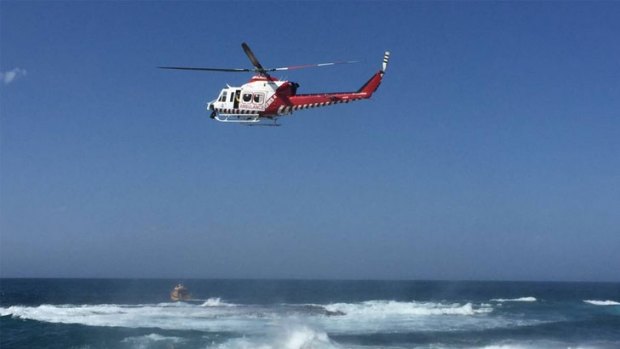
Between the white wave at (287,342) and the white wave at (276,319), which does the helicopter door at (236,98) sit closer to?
the white wave at (287,342)

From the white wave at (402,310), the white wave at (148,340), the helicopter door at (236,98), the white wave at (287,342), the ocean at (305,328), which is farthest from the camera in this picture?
the white wave at (402,310)

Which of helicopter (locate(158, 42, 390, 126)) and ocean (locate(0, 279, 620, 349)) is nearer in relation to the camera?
helicopter (locate(158, 42, 390, 126))

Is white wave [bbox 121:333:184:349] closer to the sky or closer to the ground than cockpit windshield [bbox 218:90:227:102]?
closer to the ground

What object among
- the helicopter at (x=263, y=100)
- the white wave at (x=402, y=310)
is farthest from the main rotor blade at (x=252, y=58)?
the white wave at (x=402, y=310)

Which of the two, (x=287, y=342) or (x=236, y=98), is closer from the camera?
(x=236, y=98)

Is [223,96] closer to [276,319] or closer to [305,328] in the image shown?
[305,328]

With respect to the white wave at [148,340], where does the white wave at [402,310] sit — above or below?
above

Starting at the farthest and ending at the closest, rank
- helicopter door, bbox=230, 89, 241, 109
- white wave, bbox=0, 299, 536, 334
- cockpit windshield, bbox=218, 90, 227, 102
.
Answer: white wave, bbox=0, 299, 536, 334
cockpit windshield, bbox=218, 90, 227, 102
helicopter door, bbox=230, 89, 241, 109

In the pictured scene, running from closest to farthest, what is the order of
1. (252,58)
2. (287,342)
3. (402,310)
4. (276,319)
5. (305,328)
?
(252,58), (287,342), (305,328), (276,319), (402,310)

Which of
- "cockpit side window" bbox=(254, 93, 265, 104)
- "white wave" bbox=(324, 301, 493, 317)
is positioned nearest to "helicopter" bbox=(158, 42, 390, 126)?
"cockpit side window" bbox=(254, 93, 265, 104)

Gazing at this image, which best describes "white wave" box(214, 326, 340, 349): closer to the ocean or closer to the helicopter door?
the ocean

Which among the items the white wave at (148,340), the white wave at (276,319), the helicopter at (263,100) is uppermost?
the helicopter at (263,100)

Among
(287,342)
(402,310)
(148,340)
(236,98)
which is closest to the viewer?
(236,98)

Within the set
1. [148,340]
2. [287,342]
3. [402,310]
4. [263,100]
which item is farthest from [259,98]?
[402,310]
